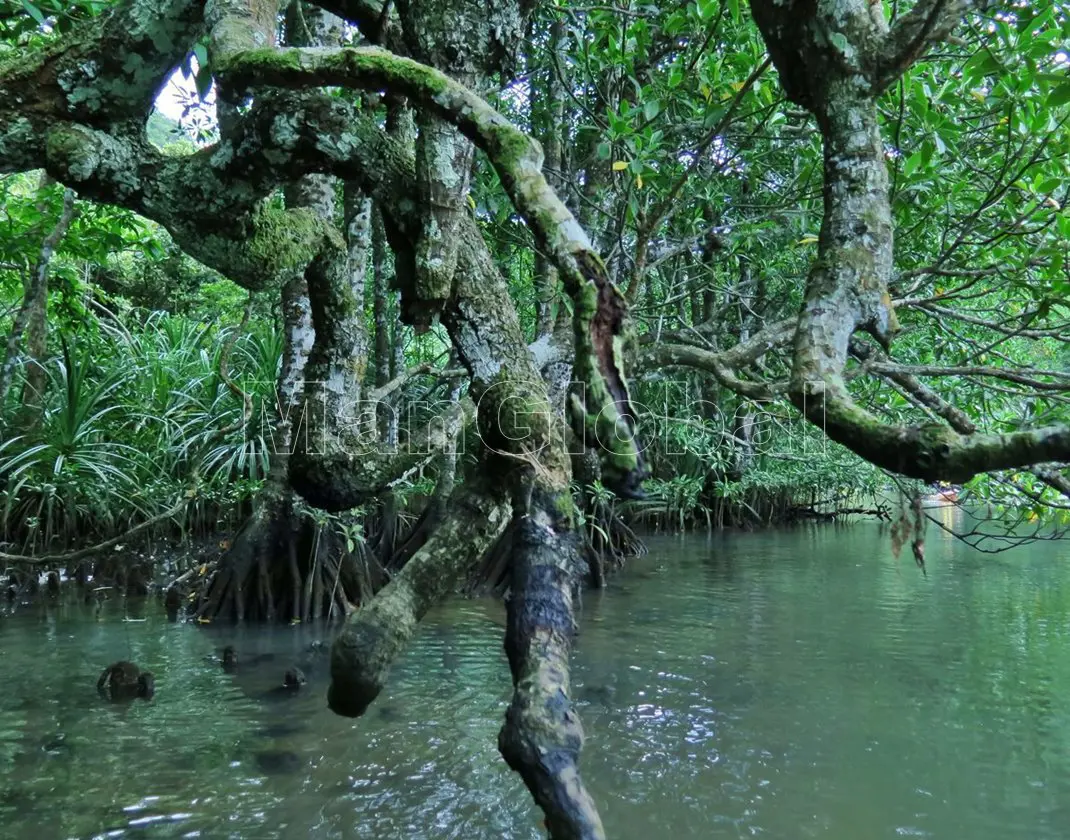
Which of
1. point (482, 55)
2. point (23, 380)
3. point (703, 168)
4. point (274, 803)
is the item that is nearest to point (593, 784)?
point (274, 803)

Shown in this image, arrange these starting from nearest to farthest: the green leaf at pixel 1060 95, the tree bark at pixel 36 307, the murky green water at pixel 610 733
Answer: the green leaf at pixel 1060 95 < the murky green water at pixel 610 733 < the tree bark at pixel 36 307

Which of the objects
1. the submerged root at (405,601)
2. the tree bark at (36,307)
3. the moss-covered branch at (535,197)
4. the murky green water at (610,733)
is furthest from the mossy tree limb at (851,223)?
the tree bark at (36,307)

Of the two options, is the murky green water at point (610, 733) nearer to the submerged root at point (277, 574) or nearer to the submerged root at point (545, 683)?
the submerged root at point (277, 574)

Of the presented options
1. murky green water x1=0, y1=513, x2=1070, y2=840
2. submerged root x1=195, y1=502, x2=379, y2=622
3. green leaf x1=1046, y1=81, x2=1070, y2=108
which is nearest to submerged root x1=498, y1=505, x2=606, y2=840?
green leaf x1=1046, y1=81, x2=1070, y2=108

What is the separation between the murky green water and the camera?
358cm

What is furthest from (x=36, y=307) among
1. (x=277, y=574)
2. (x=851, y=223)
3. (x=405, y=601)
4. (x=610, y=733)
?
(x=851, y=223)

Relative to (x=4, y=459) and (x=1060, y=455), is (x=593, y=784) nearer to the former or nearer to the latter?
(x=1060, y=455)

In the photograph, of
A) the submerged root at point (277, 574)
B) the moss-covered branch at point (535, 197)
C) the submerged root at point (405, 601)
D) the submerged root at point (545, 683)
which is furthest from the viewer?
the submerged root at point (277, 574)

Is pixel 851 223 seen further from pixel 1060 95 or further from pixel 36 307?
pixel 36 307

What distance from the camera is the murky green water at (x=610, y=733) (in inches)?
141

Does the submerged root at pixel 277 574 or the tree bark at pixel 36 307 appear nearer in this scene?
the tree bark at pixel 36 307

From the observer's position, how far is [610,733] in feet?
14.8

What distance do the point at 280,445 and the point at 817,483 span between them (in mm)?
9218

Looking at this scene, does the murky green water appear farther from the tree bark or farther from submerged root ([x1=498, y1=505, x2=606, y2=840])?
submerged root ([x1=498, y1=505, x2=606, y2=840])
